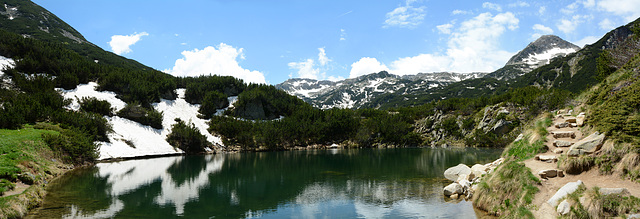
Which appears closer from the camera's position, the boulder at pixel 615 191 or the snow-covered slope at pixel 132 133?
the boulder at pixel 615 191

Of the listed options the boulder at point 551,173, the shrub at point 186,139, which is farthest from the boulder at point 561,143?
the shrub at point 186,139

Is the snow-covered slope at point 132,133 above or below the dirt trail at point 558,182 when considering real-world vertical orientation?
above

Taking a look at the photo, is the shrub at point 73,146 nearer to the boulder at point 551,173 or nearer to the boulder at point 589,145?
the boulder at point 551,173

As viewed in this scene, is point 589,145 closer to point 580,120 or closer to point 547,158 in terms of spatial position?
point 547,158

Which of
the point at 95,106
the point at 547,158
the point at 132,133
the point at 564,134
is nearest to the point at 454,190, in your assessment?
the point at 547,158

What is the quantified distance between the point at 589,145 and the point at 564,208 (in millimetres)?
4460

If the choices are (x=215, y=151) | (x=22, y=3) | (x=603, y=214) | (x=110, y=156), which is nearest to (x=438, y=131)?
(x=215, y=151)

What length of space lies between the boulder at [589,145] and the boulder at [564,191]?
8.44 feet

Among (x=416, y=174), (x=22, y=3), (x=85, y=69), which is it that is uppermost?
(x=22, y=3)

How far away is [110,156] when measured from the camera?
182 ft

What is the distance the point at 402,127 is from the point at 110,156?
8926 centimetres

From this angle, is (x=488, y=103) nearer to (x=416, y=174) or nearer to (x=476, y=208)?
(x=416, y=174)

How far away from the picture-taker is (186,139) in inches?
3054

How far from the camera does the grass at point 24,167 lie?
17.7 meters
